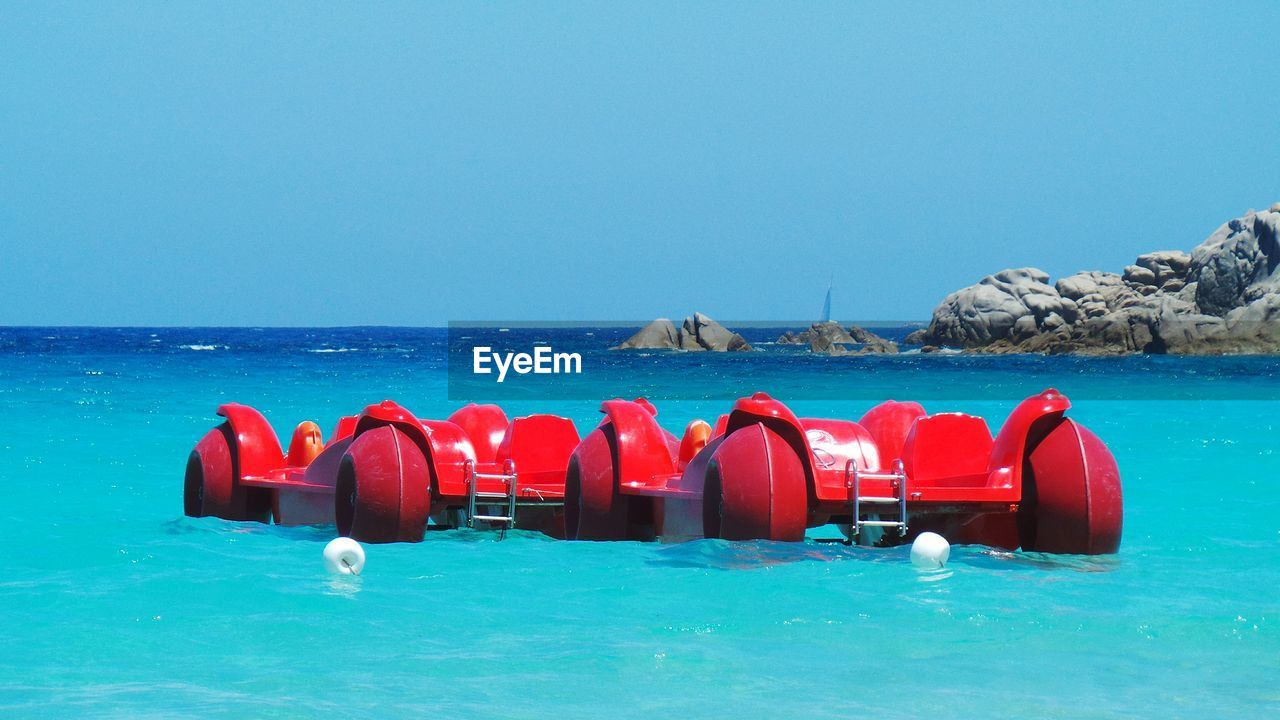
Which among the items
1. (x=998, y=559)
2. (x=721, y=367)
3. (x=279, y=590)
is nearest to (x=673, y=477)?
(x=998, y=559)

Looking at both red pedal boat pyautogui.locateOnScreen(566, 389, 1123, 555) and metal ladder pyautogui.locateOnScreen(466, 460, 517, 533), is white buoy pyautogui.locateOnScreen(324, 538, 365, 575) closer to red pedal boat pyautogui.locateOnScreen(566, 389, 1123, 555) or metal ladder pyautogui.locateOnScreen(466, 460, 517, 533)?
metal ladder pyautogui.locateOnScreen(466, 460, 517, 533)

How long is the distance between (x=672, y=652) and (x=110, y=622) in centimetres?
309

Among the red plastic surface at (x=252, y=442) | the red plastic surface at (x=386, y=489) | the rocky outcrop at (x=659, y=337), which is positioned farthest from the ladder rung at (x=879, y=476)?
the rocky outcrop at (x=659, y=337)

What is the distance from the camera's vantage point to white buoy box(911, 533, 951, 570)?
924cm

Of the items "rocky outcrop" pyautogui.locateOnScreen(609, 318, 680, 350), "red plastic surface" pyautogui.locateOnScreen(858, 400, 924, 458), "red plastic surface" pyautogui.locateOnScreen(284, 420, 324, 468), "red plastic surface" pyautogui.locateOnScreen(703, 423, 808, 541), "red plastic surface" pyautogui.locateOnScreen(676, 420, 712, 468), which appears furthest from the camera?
"rocky outcrop" pyautogui.locateOnScreen(609, 318, 680, 350)

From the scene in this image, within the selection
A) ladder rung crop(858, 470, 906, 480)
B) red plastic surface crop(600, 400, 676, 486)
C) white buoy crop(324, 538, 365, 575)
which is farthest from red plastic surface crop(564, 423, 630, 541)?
ladder rung crop(858, 470, 906, 480)

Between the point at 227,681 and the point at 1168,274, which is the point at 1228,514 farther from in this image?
the point at 1168,274

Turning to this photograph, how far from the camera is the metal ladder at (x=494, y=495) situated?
10.6m

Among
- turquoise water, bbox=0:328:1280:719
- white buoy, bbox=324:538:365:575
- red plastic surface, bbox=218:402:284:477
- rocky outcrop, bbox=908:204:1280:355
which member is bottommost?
turquoise water, bbox=0:328:1280:719

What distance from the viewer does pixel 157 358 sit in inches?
2499

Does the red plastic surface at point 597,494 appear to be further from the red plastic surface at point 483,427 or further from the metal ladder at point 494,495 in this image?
the red plastic surface at point 483,427

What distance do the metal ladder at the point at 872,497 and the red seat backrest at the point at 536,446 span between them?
3.10 meters

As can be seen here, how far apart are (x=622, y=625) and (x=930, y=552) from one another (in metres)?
2.29

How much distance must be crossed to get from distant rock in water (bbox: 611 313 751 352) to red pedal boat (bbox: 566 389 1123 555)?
65249 millimetres
